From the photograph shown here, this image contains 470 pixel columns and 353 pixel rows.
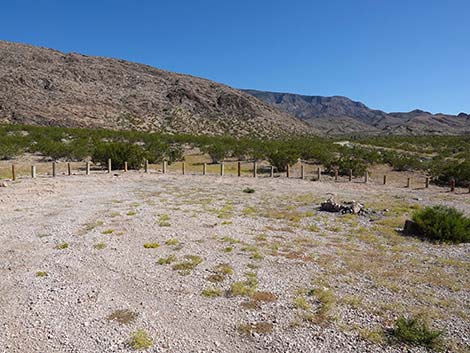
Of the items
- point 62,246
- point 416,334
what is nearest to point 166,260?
point 62,246

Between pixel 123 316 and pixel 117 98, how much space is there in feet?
222

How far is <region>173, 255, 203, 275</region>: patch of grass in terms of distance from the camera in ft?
24.5

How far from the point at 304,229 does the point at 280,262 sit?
3.11 metres

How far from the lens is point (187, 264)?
25.6ft

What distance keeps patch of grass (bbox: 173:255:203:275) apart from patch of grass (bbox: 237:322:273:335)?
2238 millimetres

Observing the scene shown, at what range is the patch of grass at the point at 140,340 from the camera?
16.1 feet

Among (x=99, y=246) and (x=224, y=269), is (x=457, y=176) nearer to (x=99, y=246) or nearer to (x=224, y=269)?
(x=224, y=269)

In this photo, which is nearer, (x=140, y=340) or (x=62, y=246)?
(x=140, y=340)

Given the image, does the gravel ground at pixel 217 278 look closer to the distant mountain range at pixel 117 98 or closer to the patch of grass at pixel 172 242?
the patch of grass at pixel 172 242

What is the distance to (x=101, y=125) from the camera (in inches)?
2226

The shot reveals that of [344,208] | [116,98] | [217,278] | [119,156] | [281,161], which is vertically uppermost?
[116,98]

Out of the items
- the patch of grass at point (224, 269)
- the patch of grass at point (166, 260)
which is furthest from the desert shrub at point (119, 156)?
the patch of grass at point (224, 269)

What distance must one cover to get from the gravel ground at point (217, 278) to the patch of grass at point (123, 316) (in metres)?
0.04

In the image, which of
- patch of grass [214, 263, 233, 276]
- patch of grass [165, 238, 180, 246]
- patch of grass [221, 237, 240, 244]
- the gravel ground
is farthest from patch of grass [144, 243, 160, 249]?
patch of grass [214, 263, 233, 276]
